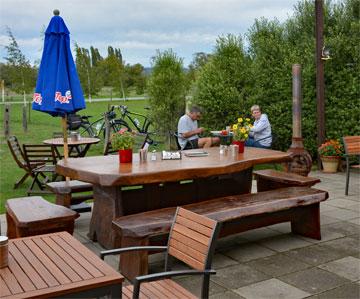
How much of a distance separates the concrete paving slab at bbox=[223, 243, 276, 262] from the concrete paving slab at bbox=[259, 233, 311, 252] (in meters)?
0.10

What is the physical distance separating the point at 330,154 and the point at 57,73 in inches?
204

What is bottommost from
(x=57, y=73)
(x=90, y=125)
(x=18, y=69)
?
(x=90, y=125)

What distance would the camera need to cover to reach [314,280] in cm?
358

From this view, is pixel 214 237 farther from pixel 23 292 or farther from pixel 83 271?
pixel 23 292

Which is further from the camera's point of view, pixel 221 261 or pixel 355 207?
pixel 355 207

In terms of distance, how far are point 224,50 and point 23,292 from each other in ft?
28.4

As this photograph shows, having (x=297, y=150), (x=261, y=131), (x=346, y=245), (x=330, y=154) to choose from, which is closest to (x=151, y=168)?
(x=346, y=245)

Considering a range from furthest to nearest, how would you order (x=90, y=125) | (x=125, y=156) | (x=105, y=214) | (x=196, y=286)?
(x=90, y=125) < (x=125, y=156) < (x=105, y=214) < (x=196, y=286)

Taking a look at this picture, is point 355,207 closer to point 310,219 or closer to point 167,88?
point 310,219

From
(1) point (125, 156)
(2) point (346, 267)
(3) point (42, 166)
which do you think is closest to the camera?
(2) point (346, 267)

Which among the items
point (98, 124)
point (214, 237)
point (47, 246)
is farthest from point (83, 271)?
point (98, 124)

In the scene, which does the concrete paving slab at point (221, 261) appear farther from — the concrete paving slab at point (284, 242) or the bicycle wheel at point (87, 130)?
the bicycle wheel at point (87, 130)

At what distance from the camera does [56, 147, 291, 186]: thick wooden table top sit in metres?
3.94

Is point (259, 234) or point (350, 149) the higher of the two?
point (350, 149)
